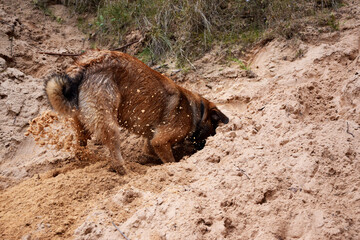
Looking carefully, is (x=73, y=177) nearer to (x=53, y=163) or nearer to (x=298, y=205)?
(x=53, y=163)

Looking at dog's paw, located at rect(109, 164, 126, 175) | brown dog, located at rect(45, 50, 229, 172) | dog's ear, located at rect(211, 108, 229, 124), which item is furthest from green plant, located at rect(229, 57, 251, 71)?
dog's paw, located at rect(109, 164, 126, 175)

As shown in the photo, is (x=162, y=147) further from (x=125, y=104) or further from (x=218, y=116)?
(x=218, y=116)

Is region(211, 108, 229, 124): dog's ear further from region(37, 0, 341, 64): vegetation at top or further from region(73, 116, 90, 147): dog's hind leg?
region(73, 116, 90, 147): dog's hind leg

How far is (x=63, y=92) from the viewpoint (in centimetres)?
384

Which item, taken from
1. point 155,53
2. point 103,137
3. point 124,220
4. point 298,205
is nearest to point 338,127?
point 298,205

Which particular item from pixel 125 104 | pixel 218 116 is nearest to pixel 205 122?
pixel 218 116

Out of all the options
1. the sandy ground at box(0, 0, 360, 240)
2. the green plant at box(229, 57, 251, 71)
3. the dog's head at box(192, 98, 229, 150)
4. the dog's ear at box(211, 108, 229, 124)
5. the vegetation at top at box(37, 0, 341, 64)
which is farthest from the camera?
the vegetation at top at box(37, 0, 341, 64)

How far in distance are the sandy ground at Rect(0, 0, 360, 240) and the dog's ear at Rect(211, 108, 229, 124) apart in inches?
13.6

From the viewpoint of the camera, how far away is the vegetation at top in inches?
237

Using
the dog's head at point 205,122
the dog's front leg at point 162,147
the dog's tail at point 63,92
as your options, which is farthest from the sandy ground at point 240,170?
the dog's tail at point 63,92

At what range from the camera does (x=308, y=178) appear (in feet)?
8.87

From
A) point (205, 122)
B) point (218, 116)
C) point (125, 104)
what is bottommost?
point (205, 122)

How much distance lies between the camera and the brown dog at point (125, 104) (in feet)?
12.9

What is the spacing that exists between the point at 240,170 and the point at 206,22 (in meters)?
4.41
